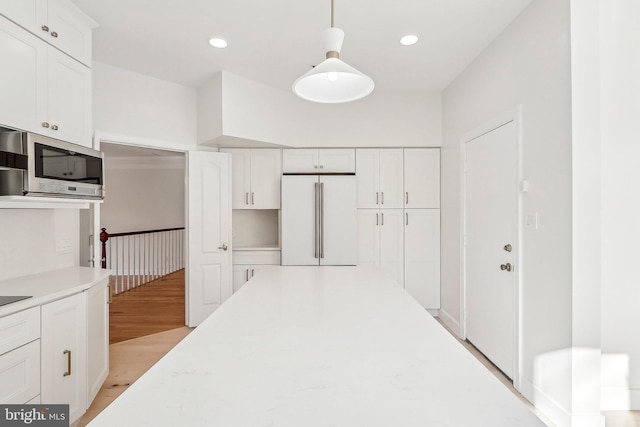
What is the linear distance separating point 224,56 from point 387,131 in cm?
203

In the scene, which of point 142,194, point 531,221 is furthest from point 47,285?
point 142,194

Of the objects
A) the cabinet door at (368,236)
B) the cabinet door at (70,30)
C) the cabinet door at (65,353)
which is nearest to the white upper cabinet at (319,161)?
the cabinet door at (368,236)

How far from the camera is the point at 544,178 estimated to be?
2.20 metres

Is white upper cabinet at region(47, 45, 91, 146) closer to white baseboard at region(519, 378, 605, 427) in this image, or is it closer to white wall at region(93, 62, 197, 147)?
white wall at region(93, 62, 197, 147)

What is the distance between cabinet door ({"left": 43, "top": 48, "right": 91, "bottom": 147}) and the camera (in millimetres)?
2172

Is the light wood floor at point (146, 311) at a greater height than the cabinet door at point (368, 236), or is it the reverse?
the cabinet door at point (368, 236)

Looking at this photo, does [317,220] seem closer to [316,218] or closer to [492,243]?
[316,218]

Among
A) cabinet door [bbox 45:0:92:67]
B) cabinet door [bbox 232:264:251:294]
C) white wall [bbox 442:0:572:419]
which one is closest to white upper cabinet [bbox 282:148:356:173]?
cabinet door [bbox 232:264:251:294]

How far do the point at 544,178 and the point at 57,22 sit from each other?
3.30m

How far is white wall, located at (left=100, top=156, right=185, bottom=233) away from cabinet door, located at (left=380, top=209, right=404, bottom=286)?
4985 millimetres

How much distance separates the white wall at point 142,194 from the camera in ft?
24.4

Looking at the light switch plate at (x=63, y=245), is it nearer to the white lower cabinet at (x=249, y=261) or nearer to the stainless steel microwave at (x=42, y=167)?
the stainless steel microwave at (x=42, y=167)

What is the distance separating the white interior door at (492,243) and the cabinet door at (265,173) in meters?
2.16

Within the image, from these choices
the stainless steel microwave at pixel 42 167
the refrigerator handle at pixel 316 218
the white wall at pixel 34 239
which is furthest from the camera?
the refrigerator handle at pixel 316 218
